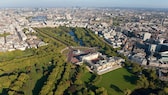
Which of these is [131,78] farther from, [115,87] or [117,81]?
[115,87]

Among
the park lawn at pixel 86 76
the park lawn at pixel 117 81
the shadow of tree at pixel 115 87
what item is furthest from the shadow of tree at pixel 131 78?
the park lawn at pixel 86 76

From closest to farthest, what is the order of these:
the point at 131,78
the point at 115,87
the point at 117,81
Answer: the point at 115,87, the point at 117,81, the point at 131,78

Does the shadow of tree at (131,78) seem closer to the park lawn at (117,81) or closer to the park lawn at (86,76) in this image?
the park lawn at (117,81)

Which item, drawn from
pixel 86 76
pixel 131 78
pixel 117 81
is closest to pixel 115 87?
pixel 117 81

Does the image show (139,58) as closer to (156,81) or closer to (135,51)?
(135,51)

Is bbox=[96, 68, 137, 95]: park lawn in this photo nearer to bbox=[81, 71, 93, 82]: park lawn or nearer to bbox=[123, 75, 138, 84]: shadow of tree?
bbox=[123, 75, 138, 84]: shadow of tree

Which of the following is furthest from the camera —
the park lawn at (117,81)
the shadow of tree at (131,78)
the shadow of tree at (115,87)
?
the shadow of tree at (131,78)

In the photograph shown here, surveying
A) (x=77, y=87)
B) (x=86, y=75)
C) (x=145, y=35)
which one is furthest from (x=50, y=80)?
(x=145, y=35)

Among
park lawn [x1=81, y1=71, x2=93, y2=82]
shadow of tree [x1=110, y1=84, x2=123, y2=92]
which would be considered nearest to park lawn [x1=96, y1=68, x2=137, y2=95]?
shadow of tree [x1=110, y1=84, x2=123, y2=92]

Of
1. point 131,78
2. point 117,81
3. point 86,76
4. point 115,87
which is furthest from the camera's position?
point 86,76
